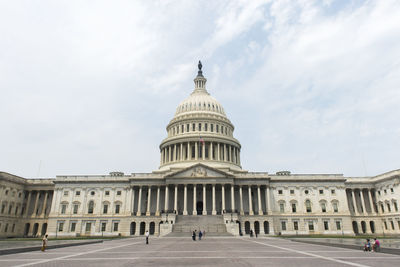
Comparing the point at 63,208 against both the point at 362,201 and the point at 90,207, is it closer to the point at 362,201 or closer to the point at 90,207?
the point at 90,207

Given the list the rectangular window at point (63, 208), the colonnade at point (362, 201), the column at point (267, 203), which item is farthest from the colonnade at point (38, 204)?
the colonnade at point (362, 201)

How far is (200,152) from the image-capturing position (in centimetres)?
8306

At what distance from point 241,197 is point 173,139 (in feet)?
97.7

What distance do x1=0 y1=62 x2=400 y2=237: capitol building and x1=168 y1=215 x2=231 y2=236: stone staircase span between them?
452 cm

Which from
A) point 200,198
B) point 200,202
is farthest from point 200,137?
point 200,202

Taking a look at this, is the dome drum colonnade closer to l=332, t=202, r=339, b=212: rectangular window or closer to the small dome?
the small dome

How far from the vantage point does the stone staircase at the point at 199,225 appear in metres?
53.7

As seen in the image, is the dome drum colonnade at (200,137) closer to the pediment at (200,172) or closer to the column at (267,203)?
the pediment at (200,172)

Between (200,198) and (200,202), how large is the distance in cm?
108

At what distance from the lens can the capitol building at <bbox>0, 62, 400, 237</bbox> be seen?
6631cm

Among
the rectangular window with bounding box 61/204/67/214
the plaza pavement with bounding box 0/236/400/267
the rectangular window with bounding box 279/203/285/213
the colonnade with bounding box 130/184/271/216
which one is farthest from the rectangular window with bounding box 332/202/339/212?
the rectangular window with bounding box 61/204/67/214

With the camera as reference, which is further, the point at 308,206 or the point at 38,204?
the point at 38,204

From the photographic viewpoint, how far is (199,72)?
111m

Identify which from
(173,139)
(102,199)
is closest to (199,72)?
(173,139)
